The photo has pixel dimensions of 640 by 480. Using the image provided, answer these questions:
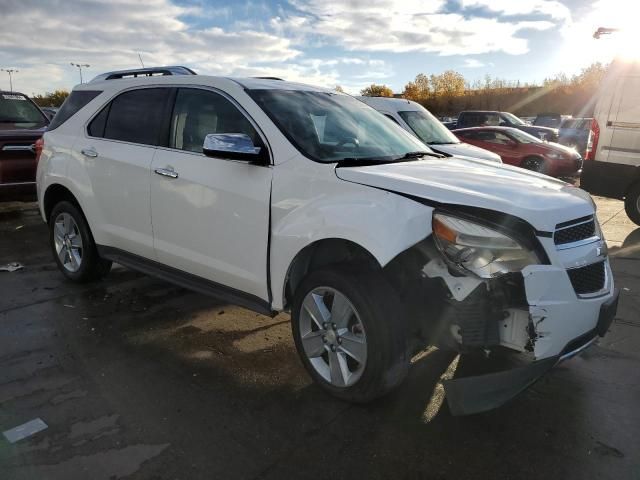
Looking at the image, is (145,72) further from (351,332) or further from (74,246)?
(351,332)

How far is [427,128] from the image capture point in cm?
914

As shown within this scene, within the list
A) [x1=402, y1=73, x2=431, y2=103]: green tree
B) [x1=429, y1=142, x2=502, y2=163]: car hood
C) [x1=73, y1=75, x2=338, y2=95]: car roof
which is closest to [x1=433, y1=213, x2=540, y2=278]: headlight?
[x1=73, y1=75, x2=338, y2=95]: car roof

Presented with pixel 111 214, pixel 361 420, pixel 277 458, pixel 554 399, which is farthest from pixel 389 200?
pixel 111 214

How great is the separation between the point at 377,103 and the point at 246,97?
6.44 m

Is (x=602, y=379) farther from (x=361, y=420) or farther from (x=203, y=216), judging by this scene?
Answer: (x=203, y=216)

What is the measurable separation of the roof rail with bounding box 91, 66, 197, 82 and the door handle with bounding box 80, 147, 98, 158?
848mm

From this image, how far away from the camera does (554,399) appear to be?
3139mm

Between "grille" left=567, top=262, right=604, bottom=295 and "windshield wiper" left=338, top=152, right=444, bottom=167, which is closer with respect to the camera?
"grille" left=567, top=262, right=604, bottom=295

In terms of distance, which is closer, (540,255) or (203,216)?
(540,255)

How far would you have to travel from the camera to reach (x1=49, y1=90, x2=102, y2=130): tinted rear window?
4.75m

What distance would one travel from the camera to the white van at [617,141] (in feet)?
24.2

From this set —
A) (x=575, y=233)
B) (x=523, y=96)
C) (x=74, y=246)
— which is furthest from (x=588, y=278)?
(x=523, y=96)

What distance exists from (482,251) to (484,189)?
40 centimetres

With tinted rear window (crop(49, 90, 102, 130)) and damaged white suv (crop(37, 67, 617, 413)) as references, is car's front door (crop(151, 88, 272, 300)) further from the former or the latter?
tinted rear window (crop(49, 90, 102, 130))
